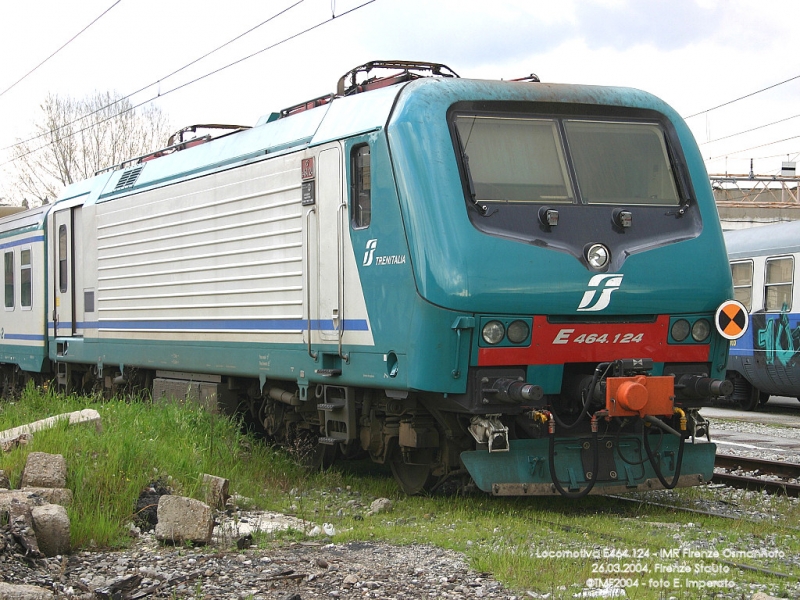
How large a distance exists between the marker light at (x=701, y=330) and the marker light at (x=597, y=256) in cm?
97

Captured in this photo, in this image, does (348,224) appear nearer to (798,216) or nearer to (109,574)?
(109,574)

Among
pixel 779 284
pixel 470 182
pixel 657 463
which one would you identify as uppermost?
pixel 470 182

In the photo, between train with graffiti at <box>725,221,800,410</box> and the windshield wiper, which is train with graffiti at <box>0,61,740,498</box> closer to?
the windshield wiper

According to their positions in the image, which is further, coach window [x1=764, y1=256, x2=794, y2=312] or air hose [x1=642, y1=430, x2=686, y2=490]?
coach window [x1=764, y1=256, x2=794, y2=312]

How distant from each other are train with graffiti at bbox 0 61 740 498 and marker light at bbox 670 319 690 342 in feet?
0.06

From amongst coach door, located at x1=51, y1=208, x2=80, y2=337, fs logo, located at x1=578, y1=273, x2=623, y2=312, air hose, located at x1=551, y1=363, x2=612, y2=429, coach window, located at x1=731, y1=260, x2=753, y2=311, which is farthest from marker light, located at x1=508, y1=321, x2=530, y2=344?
coach window, located at x1=731, y1=260, x2=753, y2=311

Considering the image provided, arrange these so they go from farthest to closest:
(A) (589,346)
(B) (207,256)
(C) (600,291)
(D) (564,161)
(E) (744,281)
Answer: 1. (E) (744,281)
2. (B) (207,256)
3. (D) (564,161)
4. (A) (589,346)
5. (C) (600,291)

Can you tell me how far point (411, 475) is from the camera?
8.55 metres

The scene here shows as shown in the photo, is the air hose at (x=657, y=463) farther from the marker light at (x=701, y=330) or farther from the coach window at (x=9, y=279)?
the coach window at (x=9, y=279)

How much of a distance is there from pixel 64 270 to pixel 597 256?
9.09 meters

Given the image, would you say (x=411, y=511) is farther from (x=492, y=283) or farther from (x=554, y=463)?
(x=492, y=283)

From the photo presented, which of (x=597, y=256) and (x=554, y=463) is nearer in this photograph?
(x=554, y=463)

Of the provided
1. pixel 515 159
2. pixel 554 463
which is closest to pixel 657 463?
pixel 554 463

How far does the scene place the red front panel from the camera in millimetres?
7395
